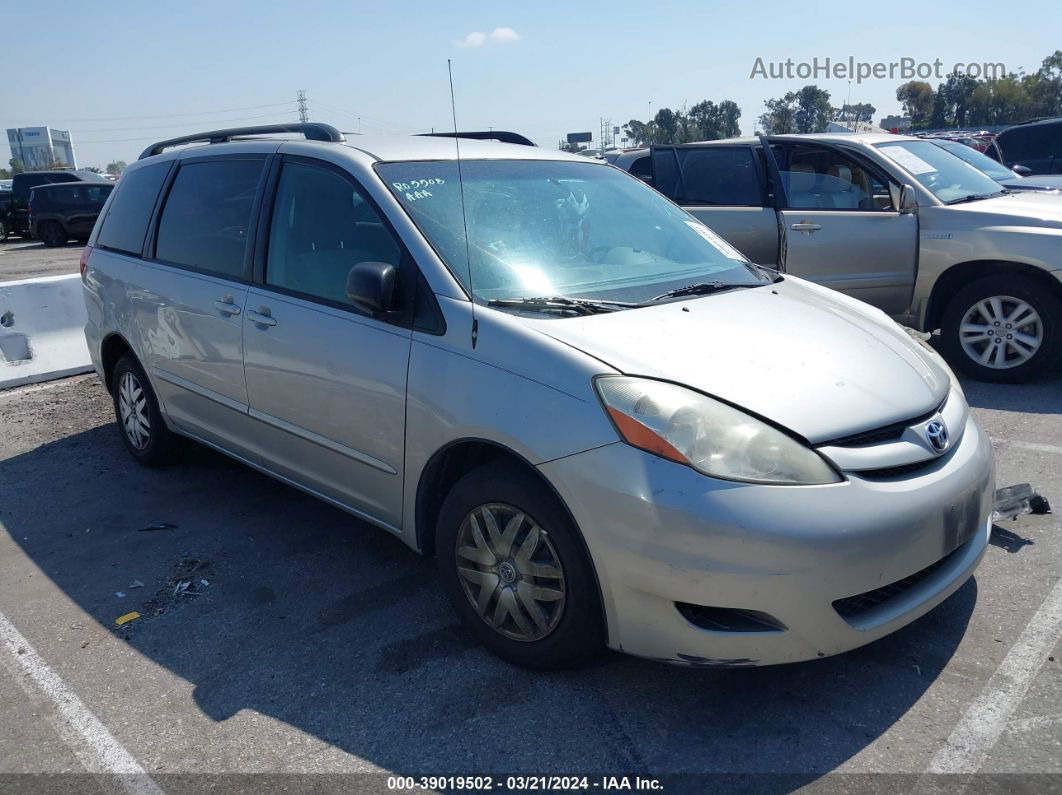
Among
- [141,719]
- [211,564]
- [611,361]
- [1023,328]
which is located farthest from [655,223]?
[1023,328]

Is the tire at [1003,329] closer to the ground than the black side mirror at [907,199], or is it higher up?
closer to the ground

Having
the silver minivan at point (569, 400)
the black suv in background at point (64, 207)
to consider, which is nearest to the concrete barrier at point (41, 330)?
the silver minivan at point (569, 400)

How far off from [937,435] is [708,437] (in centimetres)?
85

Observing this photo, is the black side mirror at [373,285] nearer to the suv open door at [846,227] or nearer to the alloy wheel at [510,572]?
the alloy wheel at [510,572]

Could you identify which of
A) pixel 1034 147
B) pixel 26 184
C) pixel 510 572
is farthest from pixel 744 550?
pixel 26 184

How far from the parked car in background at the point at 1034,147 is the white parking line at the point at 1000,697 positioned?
11.3 metres

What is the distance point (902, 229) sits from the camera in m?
6.71

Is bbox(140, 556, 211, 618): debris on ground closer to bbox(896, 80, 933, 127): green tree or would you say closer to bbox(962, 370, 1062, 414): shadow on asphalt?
bbox(962, 370, 1062, 414): shadow on asphalt

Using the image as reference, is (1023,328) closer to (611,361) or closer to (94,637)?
(611,361)

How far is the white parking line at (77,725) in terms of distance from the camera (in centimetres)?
263

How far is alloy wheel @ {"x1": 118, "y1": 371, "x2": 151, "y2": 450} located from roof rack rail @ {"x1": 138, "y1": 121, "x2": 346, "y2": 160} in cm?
141

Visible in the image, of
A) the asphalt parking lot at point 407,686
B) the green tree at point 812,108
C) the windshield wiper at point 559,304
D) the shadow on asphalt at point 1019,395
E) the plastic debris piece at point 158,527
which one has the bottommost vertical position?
the shadow on asphalt at point 1019,395

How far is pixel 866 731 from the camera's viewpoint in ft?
8.70

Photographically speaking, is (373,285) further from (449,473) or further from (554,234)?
(554,234)
